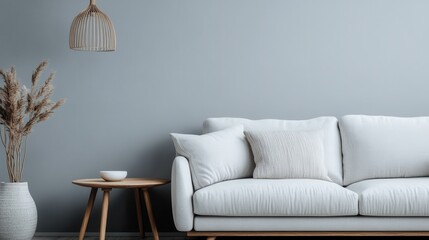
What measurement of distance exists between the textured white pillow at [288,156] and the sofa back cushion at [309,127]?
0.57ft

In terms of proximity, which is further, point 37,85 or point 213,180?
point 37,85

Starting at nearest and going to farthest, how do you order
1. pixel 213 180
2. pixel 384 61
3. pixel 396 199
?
pixel 396 199 < pixel 213 180 < pixel 384 61

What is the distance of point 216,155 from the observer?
3.89 m

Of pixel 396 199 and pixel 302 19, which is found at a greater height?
pixel 302 19

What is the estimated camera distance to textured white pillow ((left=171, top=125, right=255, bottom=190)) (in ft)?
12.5

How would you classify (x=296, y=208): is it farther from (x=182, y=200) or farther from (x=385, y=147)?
(x=385, y=147)

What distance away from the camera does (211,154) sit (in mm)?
3871

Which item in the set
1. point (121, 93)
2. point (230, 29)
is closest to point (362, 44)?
point (230, 29)

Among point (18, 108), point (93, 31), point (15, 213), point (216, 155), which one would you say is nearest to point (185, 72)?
point (93, 31)

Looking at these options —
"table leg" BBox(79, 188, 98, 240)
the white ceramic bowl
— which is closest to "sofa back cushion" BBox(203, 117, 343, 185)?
the white ceramic bowl

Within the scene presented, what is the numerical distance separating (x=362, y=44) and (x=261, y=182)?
A: 1499 mm

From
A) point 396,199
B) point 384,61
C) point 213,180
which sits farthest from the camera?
point 384,61

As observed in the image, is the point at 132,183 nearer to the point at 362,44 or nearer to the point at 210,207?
the point at 210,207

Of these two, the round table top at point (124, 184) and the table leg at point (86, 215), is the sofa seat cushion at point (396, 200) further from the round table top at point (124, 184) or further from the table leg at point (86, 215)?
the table leg at point (86, 215)
